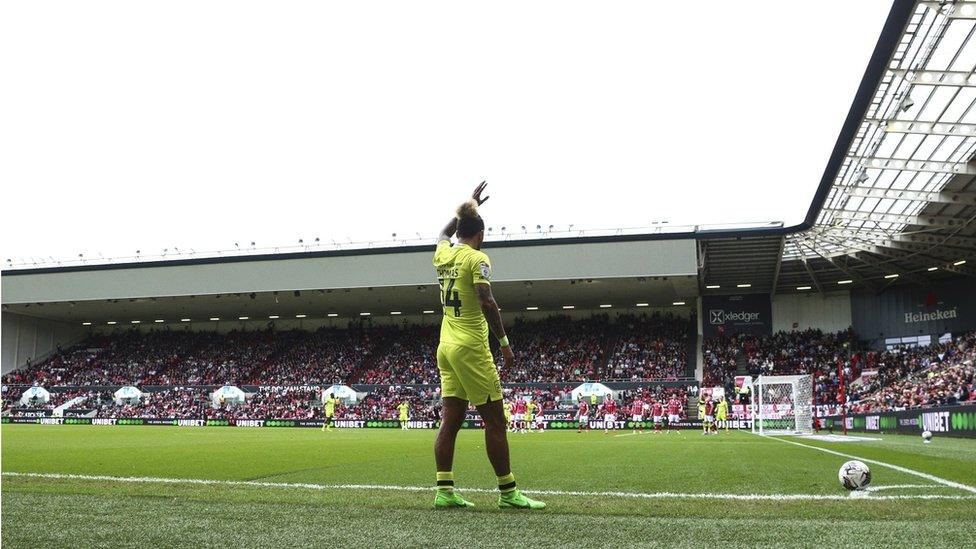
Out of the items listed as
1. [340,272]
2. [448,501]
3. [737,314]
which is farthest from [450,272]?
[737,314]

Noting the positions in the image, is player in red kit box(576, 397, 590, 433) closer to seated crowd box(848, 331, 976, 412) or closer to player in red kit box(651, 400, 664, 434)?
player in red kit box(651, 400, 664, 434)

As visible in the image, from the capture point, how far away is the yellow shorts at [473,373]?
5.05 m

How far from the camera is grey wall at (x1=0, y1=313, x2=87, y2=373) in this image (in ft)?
175

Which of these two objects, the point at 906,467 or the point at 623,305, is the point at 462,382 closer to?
the point at 906,467

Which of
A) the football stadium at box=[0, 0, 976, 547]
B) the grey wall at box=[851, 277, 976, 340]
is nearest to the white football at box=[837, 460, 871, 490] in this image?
the football stadium at box=[0, 0, 976, 547]

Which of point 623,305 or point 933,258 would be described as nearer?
point 933,258

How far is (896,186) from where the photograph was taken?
87.5ft

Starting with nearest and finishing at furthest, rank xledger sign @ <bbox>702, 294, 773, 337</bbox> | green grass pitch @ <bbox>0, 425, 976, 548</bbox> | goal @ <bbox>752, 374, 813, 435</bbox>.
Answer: green grass pitch @ <bbox>0, 425, 976, 548</bbox> → goal @ <bbox>752, 374, 813, 435</bbox> → xledger sign @ <bbox>702, 294, 773, 337</bbox>

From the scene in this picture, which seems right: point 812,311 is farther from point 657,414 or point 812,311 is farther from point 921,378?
point 657,414

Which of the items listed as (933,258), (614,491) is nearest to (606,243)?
(933,258)

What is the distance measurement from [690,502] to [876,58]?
15.4 metres

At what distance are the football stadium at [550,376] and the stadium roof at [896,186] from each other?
97 mm

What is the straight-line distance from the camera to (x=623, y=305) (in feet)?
165

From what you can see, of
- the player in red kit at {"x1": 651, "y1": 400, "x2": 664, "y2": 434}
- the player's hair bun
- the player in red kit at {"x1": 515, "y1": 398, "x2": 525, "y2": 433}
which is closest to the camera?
the player's hair bun
